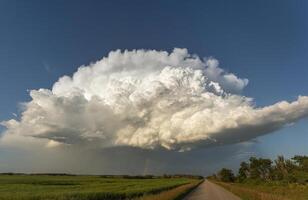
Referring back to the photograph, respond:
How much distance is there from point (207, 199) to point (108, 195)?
11.6 meters

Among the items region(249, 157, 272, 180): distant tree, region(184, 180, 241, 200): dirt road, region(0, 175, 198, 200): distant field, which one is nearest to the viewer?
region(0, 175, 198, 200): distant field

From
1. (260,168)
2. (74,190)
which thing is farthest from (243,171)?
(74,190)

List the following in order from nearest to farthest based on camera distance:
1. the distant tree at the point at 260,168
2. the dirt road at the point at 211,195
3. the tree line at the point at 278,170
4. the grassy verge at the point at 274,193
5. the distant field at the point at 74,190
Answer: the grassy verge at the point at 274,193
the distant field at the point at 74,190
the dirt road at the point at 211,195
the tree line at the point at 278,170
the distant tree at the point at 260,168

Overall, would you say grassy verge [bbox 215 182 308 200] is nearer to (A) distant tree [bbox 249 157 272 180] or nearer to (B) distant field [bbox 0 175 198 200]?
(B) distant field [bbox 0 175 198 200]

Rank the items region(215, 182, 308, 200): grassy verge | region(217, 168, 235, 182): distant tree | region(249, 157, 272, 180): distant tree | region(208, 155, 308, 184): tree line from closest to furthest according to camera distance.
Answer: region(215, 182, 308, 200): grassy verge → region(208, 155, 308, 184): tree line → region(249, 157, 272, 180): distant tree → region(217, 168, 235, 182): distant tree

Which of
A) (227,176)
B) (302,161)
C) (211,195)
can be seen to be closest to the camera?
(211,195)

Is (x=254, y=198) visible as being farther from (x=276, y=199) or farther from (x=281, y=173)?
(x=281, y=173)

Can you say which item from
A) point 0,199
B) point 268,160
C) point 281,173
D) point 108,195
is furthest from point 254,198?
point 268,160

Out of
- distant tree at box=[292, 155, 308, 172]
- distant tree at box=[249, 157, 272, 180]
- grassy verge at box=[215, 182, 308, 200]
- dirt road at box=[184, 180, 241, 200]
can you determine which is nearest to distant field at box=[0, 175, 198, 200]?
dirt road at box=[184, 180, 241, 200]

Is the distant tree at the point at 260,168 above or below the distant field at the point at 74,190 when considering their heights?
above

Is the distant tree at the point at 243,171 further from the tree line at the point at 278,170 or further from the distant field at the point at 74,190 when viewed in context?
the distant field at the point at 74,190

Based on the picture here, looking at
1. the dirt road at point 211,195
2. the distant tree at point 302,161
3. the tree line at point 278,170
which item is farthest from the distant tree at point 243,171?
the dirt road at point 211,195

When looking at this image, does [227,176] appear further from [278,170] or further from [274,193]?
[274,193]

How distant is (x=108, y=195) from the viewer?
41.4 metres
